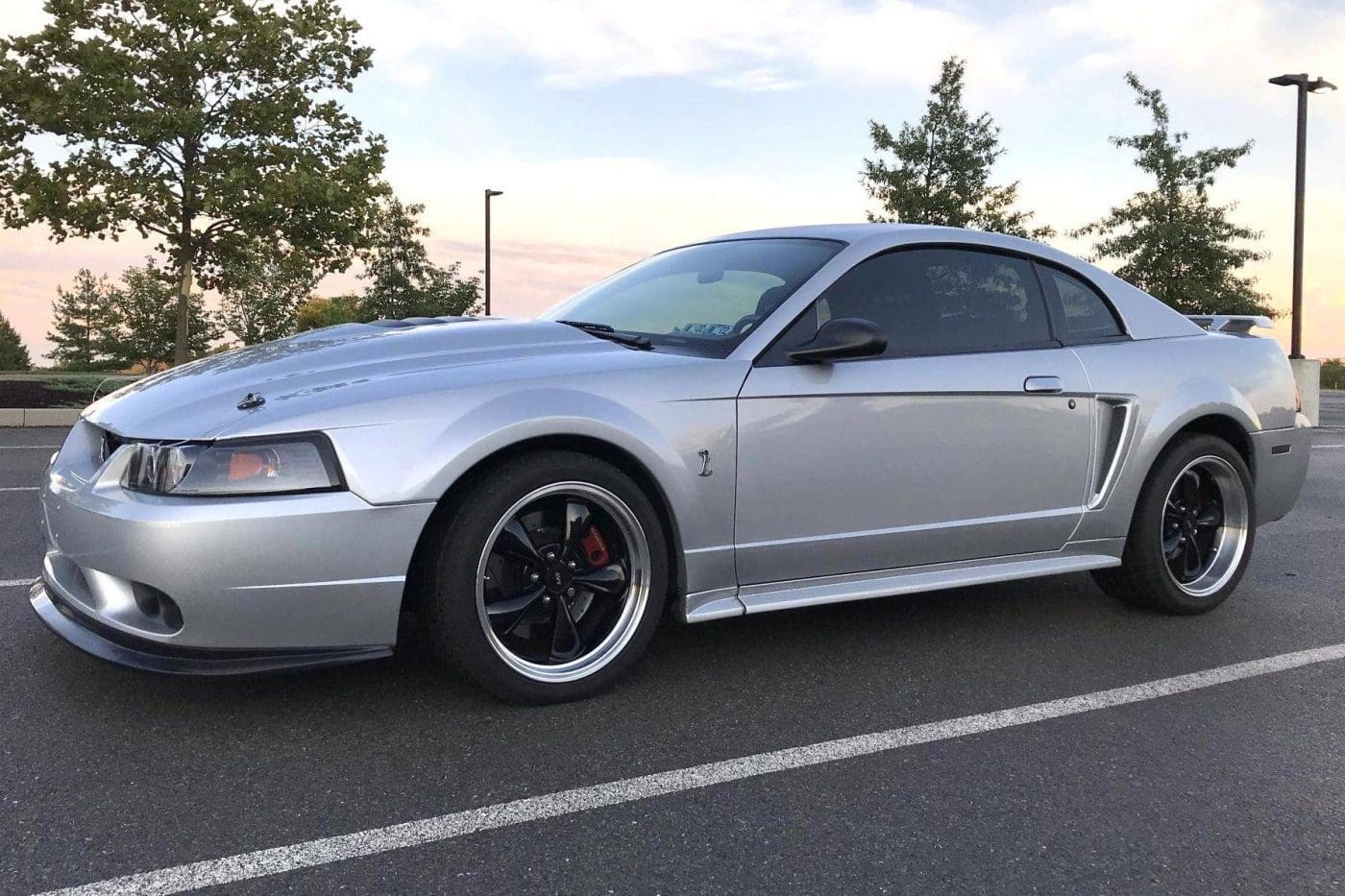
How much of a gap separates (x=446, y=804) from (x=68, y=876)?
0.79 meters

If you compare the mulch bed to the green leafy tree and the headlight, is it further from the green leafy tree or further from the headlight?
the green leafy tree

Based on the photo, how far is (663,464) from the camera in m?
3.32

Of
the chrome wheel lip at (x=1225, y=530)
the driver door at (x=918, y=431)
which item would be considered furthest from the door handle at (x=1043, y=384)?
the chrome wheel lip at (x=1225, y=530)

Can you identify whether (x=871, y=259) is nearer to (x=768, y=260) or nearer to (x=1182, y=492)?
(x=768, y=260)

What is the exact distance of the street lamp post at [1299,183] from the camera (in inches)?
754

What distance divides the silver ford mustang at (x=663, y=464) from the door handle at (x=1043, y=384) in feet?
0.04

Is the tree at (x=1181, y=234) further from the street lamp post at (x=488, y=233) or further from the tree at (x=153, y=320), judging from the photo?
the tree at (x=153, y=320)

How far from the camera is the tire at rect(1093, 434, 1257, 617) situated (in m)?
4.48

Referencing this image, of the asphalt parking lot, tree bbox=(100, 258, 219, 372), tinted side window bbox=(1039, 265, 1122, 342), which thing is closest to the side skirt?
the asphalt parking lot

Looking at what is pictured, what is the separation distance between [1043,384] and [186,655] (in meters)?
3.07

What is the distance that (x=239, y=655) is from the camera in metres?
2.88

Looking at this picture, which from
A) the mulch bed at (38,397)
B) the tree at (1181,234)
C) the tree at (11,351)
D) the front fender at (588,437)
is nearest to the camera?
the front fender at (588,437)

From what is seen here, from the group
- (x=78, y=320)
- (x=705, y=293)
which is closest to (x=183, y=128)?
(x=705, y=293)

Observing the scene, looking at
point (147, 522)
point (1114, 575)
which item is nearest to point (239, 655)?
point (147, 522)
